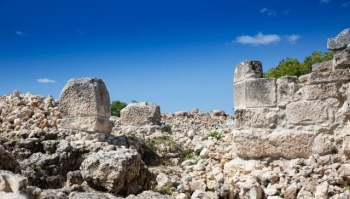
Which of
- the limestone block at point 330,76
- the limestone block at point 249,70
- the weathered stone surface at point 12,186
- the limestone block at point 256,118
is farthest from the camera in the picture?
the limestone block at point 249,70

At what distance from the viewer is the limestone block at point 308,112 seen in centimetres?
564

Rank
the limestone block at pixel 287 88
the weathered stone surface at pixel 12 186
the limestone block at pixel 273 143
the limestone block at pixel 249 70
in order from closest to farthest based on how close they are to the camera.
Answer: the weathered stone surface at pixel 12 186 → the limestone block at pixel 273 143 → the limestone block at pixel 287 88 → the limestone block at pixel 249 70

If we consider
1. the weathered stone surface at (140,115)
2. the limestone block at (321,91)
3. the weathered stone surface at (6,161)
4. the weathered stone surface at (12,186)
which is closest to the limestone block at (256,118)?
the limestone block at (321,91)

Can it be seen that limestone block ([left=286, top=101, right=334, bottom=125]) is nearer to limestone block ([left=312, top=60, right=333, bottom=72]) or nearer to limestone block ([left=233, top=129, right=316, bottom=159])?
limestone block ([left=233, top=129, right=316, bottom=159])

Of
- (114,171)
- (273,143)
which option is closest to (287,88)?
(273,143)

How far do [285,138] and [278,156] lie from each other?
0.32m

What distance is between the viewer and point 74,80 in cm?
822

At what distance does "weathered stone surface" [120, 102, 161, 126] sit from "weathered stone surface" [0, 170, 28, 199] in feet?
30.1

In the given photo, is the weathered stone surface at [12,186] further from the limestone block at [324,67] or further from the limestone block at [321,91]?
the limestone block at [324,67]

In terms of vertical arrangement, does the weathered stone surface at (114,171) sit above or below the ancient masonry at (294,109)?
below

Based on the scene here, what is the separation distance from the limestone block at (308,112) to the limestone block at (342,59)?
0.60 metres

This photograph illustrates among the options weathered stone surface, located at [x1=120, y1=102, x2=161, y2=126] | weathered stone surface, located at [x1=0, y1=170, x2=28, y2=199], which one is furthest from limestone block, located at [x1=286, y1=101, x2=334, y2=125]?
weathered stone surface, located at [x1=120, y1=102, x2=161, y2=126]

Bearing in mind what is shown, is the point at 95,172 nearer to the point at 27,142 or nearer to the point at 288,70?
the point at 27,142

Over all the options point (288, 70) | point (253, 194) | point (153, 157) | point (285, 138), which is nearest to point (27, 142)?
point (153, 157)
